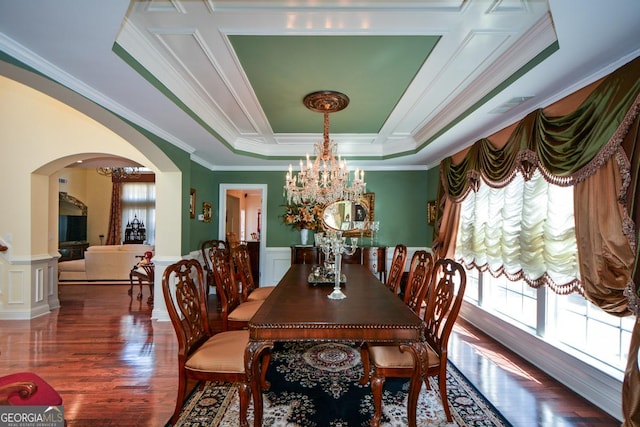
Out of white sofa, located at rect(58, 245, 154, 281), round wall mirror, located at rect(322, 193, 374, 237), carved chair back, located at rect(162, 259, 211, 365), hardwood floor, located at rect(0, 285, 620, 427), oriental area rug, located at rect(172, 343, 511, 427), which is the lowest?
hardwood floor, located at rect(0, 285, 620, 427)

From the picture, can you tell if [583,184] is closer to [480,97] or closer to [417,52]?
[480,97]

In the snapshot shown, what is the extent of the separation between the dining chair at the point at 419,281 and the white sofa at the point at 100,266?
238 inches

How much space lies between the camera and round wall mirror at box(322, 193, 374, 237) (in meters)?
5.45

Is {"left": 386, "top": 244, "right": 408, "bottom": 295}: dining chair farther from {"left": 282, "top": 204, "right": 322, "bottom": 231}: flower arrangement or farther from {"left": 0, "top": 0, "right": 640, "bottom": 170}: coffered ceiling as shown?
{"left": 282, "top": 204, "right": 322, "bottom": 231}: flower arrangement

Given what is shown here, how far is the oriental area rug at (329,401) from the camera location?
1.98 metres

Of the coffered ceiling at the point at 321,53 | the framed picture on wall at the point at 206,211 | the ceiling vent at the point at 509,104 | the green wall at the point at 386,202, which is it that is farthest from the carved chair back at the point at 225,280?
the ceiling vent at the point at 509,104

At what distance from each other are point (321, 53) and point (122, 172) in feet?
31.1

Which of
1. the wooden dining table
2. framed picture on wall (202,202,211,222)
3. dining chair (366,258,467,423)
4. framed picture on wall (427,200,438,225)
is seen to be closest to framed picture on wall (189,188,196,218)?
framed picture on wall (202,202,211,222)

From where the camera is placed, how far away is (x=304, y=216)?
5.36 meters

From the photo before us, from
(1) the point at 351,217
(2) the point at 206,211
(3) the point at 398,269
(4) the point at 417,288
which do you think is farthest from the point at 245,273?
(1) the point at 351,217

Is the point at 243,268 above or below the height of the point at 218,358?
above

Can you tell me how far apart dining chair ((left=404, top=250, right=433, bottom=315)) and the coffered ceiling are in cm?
155

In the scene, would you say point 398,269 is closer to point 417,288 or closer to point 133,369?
point 417,288

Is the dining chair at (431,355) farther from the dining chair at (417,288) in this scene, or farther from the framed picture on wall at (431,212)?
the framed picture on wall at (431,212)
